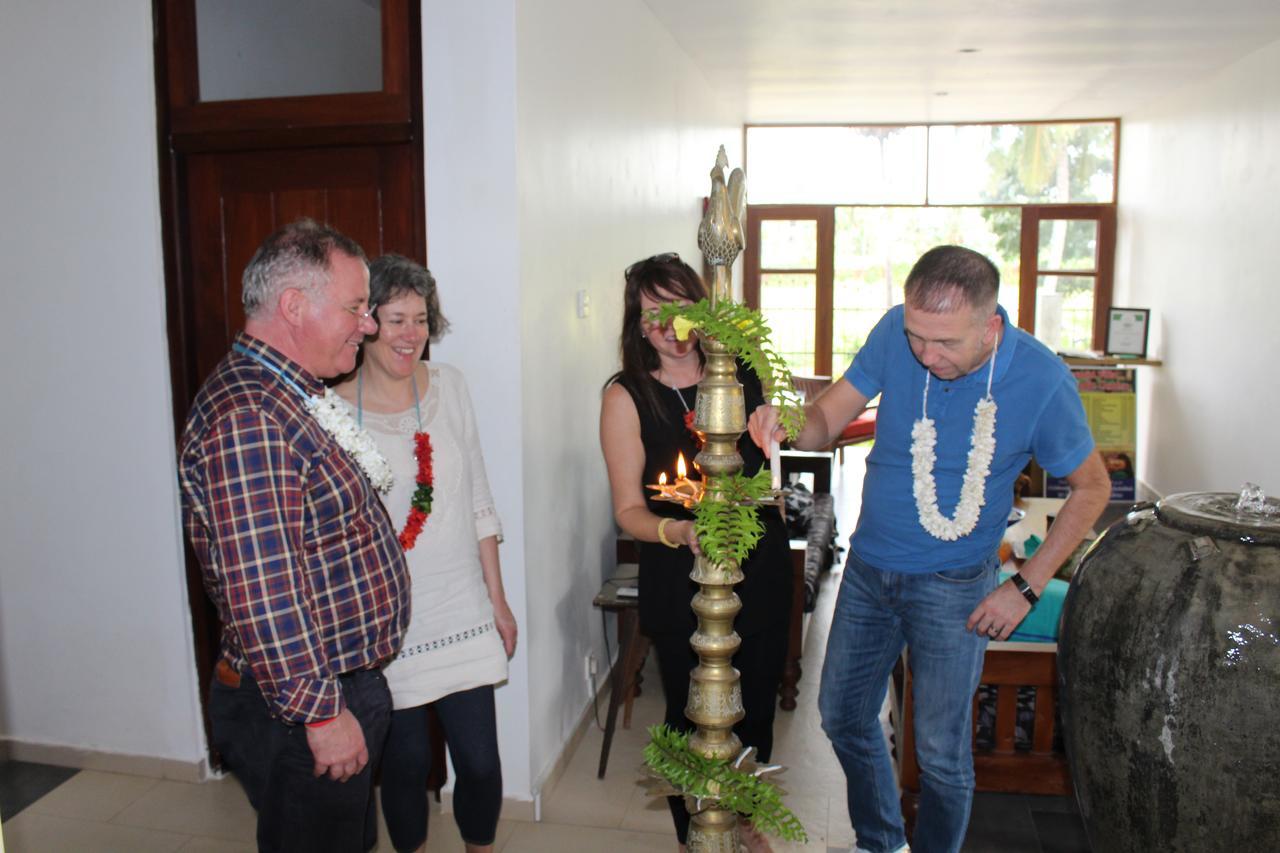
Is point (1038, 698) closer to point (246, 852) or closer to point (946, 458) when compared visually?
point (946, 458)

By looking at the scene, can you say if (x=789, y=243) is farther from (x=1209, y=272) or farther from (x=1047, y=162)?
(x=1209, y=272)

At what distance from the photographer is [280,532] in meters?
1.64

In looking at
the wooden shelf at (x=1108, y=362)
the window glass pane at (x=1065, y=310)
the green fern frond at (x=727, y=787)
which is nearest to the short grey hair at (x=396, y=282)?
the green fern frond at (x=727, y=787)

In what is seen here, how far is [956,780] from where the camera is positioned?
2270 mm

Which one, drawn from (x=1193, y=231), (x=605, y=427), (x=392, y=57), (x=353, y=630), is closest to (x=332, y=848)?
(x=353, y=630)

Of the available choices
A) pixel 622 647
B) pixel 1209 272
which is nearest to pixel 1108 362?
pixel 1209 272

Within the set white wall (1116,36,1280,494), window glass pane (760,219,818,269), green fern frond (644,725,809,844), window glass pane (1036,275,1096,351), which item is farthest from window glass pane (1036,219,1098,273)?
green fern frond (644,725,809,844)

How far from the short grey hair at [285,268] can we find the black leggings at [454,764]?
39.8 inches

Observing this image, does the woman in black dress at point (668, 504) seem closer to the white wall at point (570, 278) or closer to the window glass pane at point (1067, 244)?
the white wall at point (570, 278)

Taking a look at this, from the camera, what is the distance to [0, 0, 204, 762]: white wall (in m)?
Answer: 3.08

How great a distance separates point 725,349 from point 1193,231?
7122 mm

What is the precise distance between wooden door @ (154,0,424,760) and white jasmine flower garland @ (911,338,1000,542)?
1.49 meters

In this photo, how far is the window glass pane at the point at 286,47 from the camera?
3193mm

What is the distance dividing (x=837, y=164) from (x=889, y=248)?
902 millimetres
